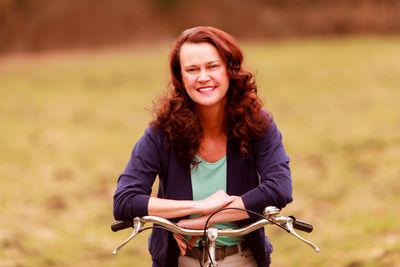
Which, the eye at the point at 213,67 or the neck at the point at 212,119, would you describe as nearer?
the eye at the point at 213,67

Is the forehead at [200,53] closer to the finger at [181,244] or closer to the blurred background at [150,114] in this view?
the finger at [181,244]

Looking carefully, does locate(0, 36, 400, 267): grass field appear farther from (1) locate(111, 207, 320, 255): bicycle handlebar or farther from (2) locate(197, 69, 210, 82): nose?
(1) locate(111, 207, 320, 255): bicycle handlebar

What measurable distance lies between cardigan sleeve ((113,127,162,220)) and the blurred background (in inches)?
97.8

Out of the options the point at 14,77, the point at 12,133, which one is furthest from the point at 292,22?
the point at 12,133

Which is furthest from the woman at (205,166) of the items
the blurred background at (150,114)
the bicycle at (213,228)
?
the blurred background at (150,114)

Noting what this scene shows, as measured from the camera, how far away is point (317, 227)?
600 centimetres

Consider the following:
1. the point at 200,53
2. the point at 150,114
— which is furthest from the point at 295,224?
the point at 150,114

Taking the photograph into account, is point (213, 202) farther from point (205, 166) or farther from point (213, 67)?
point (213, 67)

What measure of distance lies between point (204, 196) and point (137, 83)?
12.5 m

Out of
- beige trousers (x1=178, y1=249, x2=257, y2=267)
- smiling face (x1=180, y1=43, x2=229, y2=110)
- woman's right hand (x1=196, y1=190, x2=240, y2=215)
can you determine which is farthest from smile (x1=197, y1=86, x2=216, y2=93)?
beige trousers (x1=178, y1=249, x2=257, y2=267)

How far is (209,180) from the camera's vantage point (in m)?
2.45

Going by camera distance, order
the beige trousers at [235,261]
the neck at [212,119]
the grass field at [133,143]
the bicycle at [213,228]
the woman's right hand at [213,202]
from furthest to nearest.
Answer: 1. the grass field at [133,143]
2. the neck at [212,119]
3. the beige trousers at [235,261]
4. the woman's right hand at [213,202]
5. the bicycle at [213,228]

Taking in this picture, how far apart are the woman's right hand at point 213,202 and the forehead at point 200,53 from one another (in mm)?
562

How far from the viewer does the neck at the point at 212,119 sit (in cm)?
257
